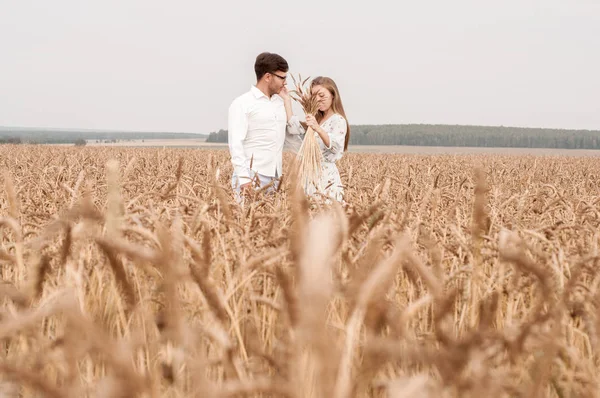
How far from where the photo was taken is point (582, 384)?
4.99 feet

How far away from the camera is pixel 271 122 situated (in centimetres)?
584

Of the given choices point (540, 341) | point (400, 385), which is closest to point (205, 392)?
point (400, 385)

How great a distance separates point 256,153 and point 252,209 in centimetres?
368

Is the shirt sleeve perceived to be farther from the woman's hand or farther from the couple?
the woman's hand

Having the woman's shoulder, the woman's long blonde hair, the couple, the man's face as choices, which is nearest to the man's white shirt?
the couple

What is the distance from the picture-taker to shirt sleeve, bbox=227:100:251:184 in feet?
18.2

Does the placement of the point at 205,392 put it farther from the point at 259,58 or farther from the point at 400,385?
the point at 259,58

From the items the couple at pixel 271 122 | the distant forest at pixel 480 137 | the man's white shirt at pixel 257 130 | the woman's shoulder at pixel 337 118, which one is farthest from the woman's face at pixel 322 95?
the distant forest at pixel 480 137

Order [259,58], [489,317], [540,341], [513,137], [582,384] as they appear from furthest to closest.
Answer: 1. [513,137]
2. [259,58]
3. [582,384]
4. [540,341]
5. [489,317]

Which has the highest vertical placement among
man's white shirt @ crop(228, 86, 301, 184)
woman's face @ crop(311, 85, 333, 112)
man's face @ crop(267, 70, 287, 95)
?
man's face @ crop(267, 70, 287, 95)

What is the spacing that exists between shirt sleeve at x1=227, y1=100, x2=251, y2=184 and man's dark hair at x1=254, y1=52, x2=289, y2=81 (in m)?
0.40

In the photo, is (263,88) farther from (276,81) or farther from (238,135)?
(238,135)

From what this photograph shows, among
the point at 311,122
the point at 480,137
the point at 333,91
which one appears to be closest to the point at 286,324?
the point at 311,122

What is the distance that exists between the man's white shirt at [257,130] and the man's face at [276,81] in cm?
11
